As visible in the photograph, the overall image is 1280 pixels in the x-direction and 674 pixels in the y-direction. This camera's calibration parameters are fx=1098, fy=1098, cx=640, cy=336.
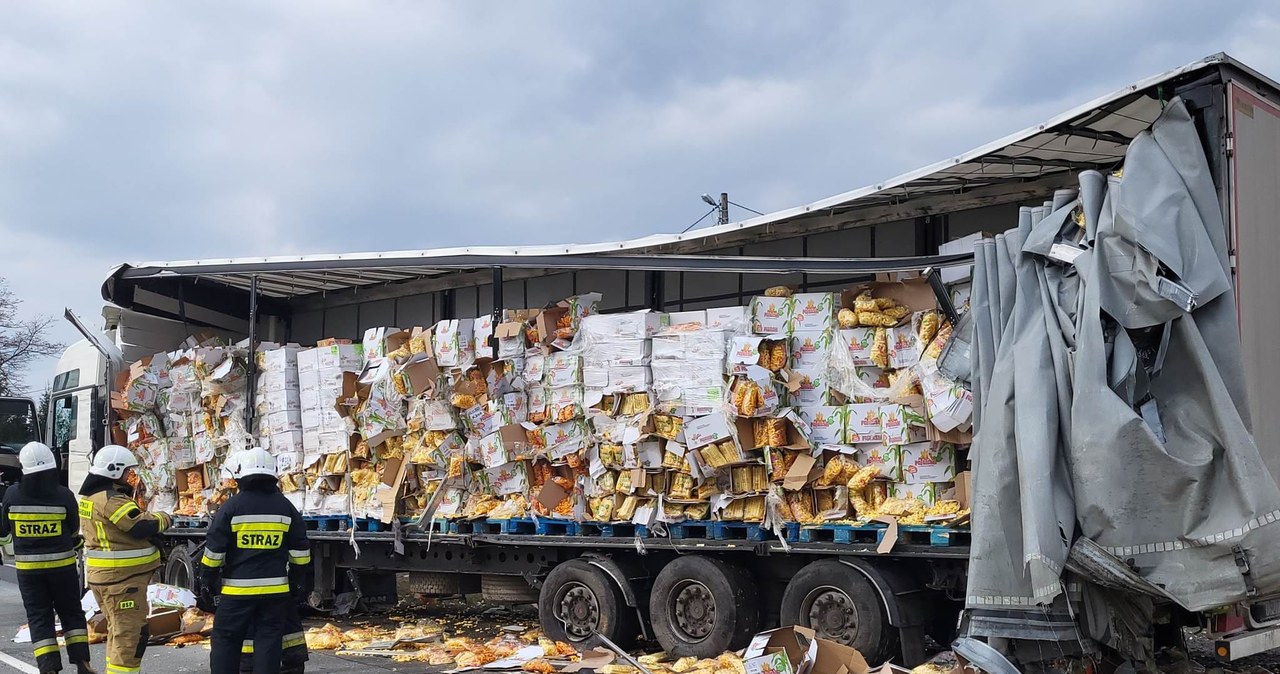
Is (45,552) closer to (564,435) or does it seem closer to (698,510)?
(564,435)

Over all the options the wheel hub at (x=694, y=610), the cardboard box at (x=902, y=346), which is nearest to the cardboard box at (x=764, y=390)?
the cardboard box at (x=902, y=346)

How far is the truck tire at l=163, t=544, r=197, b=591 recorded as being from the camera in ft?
40.9

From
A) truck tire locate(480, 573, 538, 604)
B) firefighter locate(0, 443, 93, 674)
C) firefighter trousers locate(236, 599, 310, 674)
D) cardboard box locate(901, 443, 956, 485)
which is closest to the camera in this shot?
firefighter trousers locate(236, 599, 310, 674)

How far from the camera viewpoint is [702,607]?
8539 mm

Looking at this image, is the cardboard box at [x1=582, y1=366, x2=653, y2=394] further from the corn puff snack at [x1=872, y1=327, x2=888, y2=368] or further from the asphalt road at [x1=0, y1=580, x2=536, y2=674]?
the asphalt road at [x1=0, y1=580, x2=536, y2=674]

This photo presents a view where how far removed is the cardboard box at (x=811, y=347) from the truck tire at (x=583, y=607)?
247 cm

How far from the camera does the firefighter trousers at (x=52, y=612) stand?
790cm

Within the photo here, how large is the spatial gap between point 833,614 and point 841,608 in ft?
0.25

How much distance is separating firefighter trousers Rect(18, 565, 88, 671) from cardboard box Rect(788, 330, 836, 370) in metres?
5.65

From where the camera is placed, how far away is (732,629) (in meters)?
8.23

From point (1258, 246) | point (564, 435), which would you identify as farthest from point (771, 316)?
point (1258, 246)

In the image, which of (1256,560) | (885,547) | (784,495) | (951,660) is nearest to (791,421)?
(784,495)

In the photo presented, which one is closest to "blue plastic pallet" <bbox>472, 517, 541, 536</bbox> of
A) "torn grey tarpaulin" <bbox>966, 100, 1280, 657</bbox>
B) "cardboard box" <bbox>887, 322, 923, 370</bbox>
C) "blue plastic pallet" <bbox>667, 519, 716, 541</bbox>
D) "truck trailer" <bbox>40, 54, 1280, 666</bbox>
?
"truck trailer" <bbox>40, 54, 1280, 666</bbox>

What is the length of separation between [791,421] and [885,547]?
3.80 feet
